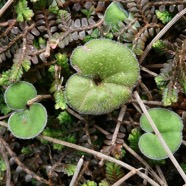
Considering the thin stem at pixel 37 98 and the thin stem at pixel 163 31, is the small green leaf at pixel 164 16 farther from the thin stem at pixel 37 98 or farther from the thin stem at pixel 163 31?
the thin stem at pixel 37 98

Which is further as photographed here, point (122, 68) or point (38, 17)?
point (38, 17)

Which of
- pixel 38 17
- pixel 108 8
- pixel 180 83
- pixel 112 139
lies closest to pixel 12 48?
pixel 38 17

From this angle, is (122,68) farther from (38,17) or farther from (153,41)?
(38,17)

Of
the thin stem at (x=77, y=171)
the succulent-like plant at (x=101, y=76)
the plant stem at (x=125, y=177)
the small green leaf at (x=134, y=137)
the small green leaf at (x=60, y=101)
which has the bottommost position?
the plant stem at (x=125, y=177)

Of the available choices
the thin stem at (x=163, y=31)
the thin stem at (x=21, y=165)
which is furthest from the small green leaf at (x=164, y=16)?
the thin stem at (x=21, y=165)

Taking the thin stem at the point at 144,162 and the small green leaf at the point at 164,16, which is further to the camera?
the small green leaf at the point at 164,16

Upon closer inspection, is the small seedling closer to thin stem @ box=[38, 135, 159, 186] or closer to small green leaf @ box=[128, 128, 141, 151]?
thin stem @ box=[38, 135, 159, 186]

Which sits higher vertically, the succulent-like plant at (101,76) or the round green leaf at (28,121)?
the succulent-like plant at (101,76)
